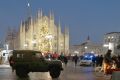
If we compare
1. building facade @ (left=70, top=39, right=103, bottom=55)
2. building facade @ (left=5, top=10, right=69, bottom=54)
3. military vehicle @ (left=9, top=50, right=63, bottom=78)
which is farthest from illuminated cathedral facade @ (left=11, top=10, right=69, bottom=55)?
military vehicle @ (left=9, top=50, right=63, bottom=78)

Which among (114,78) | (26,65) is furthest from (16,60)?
(114,78)

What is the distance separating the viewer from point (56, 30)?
130 meters

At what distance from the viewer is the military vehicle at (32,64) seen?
3091 cm

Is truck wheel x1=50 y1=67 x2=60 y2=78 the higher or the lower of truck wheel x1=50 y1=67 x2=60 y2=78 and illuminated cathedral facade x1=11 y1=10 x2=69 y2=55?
the lower

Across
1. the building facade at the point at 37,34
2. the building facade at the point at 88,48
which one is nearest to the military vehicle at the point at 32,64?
the building facade at the point at 37,34

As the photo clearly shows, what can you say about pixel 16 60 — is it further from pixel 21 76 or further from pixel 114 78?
pixel 114 78

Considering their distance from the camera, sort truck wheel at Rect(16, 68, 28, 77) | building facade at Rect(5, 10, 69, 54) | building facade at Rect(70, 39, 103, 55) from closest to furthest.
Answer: truck wheel at Rect(16, 68, 28, 77) → building facade at Rect(5, 10, 69, 54) → building facade at Rect(70, 39, 103, 55)

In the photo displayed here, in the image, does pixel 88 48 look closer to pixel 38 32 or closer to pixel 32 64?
pixel 38 32

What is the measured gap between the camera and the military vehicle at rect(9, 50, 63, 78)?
101 ft

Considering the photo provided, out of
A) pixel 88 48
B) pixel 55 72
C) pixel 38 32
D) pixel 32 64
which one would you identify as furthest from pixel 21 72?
pixel 88 48

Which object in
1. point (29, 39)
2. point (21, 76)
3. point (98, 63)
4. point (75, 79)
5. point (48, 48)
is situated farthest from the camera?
point (29, 39)

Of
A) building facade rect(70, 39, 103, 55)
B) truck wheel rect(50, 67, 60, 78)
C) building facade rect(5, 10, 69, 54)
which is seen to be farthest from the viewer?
building facade rect(70, 39, 103, 55)

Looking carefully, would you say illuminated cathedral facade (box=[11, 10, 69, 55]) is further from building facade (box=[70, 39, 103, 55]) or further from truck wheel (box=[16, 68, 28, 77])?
truck wheel (box=[16, 68, 28, 77])

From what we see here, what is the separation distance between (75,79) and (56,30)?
102 metres
